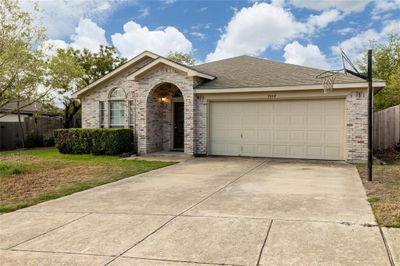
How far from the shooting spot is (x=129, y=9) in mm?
17422

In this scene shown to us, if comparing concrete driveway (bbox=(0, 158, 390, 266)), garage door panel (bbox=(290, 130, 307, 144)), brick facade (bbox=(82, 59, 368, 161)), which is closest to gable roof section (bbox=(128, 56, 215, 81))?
brick facade (bbox=(82, 59, 368, 161))

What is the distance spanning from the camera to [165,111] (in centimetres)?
1625

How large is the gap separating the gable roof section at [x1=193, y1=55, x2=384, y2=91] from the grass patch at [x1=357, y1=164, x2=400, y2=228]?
3.39m

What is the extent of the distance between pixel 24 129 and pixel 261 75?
14369 millimetres

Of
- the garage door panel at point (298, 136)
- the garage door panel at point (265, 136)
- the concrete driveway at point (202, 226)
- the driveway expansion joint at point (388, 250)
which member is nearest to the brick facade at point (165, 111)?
the garage door panel at point (298, 136)

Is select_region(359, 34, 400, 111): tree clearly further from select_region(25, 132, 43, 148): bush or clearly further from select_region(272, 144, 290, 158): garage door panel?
select_region(25, 132, 43, 148): bush

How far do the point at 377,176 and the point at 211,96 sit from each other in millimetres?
7231

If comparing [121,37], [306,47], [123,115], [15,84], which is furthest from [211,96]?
[121,37]

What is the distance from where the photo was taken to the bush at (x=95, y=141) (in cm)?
1504

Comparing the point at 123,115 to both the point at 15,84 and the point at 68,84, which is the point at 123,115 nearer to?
the point at 15,84

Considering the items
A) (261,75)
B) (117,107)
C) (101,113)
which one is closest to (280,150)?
(261,75)

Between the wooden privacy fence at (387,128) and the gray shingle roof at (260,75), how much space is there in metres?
3.94

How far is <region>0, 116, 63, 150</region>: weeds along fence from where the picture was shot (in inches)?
764

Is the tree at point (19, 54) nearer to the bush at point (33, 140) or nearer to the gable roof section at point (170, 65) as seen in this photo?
the bush at point (33, 140)
